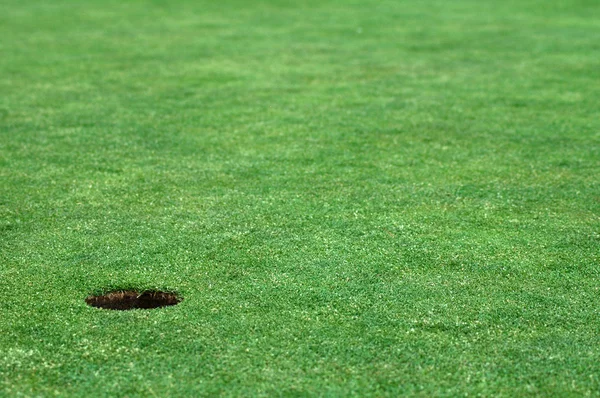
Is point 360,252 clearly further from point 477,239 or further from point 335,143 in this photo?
point 335,143

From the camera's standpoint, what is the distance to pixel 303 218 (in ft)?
16.9

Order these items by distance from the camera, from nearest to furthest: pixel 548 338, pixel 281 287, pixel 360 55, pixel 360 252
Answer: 1. pixel 548 338
2. pixel 281 287
3. pixel 360 252
4. pixel 360 55

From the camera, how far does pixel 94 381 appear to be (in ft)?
11.4

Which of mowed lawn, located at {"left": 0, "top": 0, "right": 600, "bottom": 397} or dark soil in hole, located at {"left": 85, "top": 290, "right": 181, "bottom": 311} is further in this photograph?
dark soil in hole, located at {"left": 85, "top": 290, "right": 181, "bottom": 311}

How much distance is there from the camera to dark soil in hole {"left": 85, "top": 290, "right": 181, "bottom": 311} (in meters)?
4.21

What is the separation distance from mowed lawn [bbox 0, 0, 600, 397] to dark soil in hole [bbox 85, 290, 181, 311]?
2.5 inches

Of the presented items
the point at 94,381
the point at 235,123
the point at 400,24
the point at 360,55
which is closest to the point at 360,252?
the point at 94,381

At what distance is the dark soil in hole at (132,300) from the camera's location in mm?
4207

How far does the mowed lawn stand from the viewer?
11.9 feet

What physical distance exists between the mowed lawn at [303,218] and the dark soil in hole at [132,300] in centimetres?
6

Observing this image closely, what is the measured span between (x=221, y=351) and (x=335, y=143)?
10.7ft

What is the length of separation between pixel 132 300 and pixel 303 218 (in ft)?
4.24

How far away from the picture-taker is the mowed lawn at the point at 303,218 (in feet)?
11.9

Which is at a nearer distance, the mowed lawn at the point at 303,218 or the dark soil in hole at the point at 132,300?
the mowed lawn at the point at 303,218
